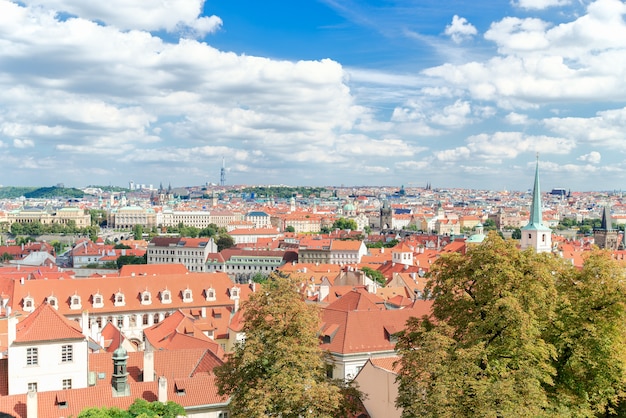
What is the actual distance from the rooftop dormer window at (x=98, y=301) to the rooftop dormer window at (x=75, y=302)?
4.14 feet

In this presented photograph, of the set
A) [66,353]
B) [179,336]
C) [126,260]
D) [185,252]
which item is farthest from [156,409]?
[185,252]

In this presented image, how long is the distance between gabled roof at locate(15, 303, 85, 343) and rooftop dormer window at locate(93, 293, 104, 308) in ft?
77.5

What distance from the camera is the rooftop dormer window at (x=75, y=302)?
57.9 m

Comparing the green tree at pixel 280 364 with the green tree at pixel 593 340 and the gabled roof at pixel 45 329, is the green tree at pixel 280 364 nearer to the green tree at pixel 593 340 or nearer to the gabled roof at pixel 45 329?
the green tree at pixel 593 340

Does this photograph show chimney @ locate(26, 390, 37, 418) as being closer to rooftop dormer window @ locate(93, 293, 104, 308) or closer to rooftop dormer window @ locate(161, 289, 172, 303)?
rooftop dormer window @ locate(93, 293, 104, 308)

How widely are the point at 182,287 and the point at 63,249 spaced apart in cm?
11791

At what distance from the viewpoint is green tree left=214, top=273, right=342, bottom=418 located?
23.7 meters

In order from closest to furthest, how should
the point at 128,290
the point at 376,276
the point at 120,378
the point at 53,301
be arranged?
1. the point at 120,378
2. the point at 53,301
3. the point at 128,290
4. the point at 376,276

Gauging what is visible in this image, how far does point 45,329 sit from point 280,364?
16.0m

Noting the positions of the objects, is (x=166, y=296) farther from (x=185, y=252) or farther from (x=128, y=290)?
(x=185, y=252)

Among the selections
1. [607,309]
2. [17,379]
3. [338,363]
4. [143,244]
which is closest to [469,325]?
[607,309]

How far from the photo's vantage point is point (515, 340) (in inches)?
936

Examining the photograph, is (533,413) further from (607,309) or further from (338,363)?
(338,363)

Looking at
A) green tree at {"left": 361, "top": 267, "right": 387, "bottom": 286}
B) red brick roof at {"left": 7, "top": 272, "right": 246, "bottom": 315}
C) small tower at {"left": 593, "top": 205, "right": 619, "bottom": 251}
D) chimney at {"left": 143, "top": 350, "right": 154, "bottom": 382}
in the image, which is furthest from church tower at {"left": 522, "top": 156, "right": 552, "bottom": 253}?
chimney at {"left": 143, "top": 350, "right": 154, "bottom": 382}
